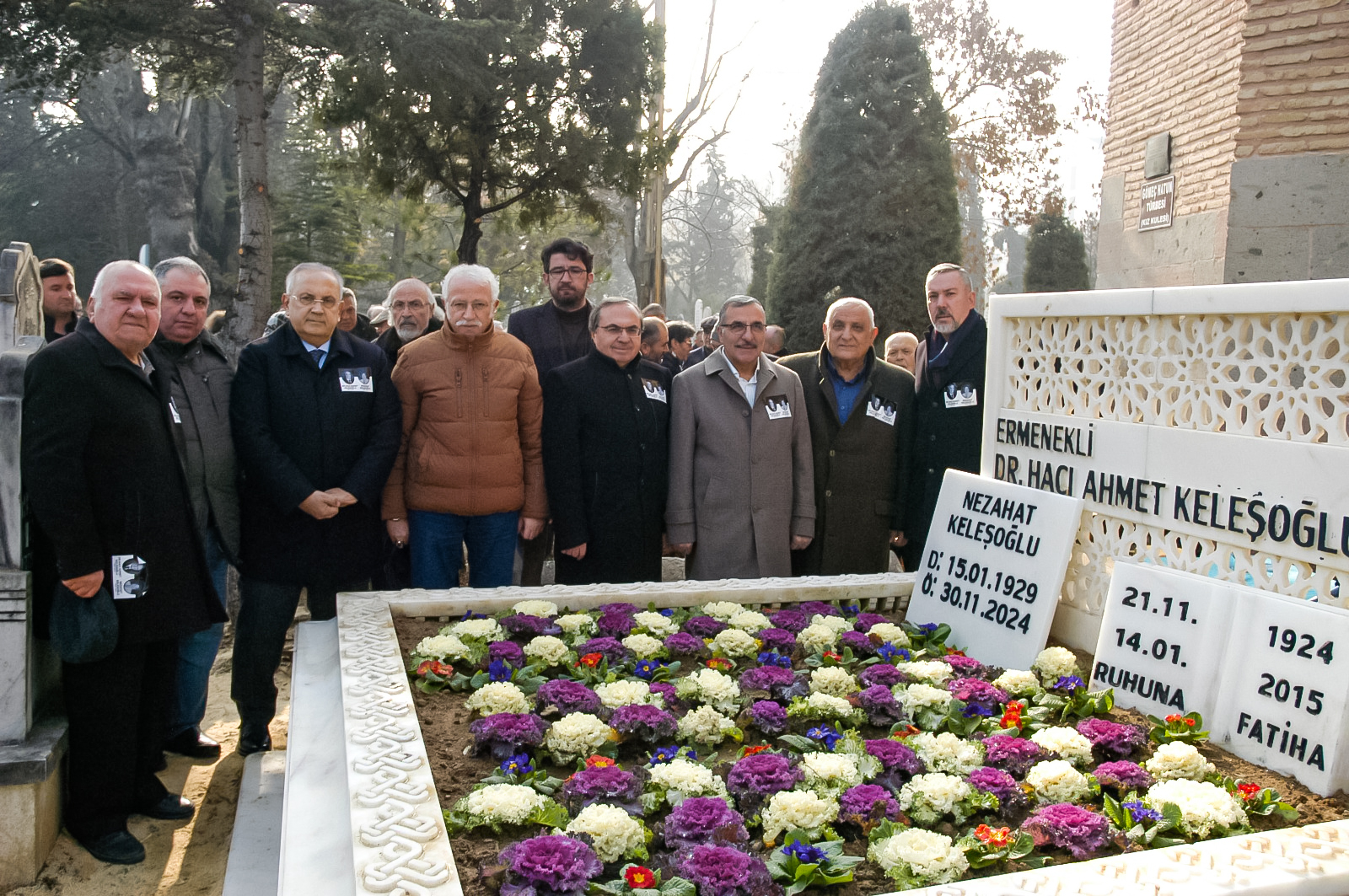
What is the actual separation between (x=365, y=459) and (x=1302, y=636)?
333 cm

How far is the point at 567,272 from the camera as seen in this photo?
518cm

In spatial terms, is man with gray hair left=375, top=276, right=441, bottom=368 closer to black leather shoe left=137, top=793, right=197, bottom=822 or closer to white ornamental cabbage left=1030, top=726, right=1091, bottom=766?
black leather shoe left=137, top=793, right=197, bottom=822

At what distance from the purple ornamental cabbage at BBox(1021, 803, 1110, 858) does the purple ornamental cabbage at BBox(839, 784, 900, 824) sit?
29 centimetres

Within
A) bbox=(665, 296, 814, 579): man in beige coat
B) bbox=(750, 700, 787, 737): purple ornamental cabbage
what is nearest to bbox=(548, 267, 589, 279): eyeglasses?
bbox=(665, 296, 814, 579): man in beige coat

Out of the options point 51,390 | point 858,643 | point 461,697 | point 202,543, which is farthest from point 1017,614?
point 51,390

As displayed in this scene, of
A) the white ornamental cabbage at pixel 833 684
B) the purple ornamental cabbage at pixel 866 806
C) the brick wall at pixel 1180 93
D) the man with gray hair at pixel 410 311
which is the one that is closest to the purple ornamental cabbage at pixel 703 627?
the white ornamental cabbage at pixel 833 684

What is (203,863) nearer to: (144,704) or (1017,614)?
(144,704)

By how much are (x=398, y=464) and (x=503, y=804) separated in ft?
8.08

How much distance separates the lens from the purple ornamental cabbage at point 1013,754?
259 cm

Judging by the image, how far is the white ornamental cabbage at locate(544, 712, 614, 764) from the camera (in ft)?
8.68

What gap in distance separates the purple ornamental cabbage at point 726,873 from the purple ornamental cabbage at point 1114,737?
1212 mm

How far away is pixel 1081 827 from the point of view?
7.05 ft

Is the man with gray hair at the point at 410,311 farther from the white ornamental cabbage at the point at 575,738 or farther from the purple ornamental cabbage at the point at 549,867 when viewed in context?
the purple ornamental cabbage at the point at 549,867

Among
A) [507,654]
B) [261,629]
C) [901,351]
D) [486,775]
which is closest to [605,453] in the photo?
[507,654]
